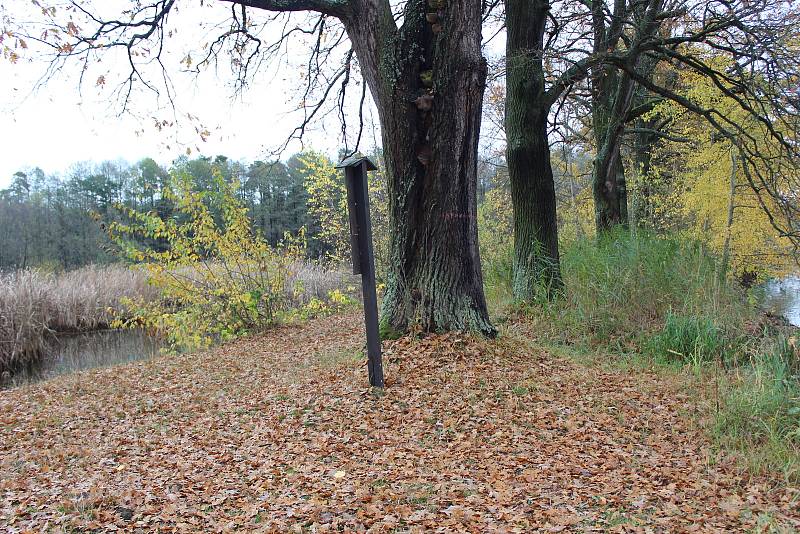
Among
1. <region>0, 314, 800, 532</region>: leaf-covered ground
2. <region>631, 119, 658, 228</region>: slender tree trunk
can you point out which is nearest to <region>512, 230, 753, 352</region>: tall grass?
<region>0, 314, 800, 532</region>: leaf-covered ground

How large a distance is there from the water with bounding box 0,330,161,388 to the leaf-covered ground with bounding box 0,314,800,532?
396 cm

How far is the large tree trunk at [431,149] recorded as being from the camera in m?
5.34

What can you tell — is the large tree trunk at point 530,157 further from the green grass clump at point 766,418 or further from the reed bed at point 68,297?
the reed bed at point 68,297

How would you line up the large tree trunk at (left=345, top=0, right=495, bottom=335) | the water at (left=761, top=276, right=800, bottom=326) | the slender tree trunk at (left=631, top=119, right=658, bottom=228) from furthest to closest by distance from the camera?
the slender tree trunk at (left=631, top=119, right=658, bottom=228)
the water at (left=761, top=276, right=800, bottom=326)
the large tree trunk at (left=345, top=0, right=495, bottom=335)

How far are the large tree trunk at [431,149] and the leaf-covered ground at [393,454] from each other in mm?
463

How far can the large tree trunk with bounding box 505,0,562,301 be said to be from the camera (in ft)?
24.8

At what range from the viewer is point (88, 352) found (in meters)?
11.2

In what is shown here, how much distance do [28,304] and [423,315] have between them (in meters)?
9.46

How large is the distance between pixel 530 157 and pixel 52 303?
10.7m

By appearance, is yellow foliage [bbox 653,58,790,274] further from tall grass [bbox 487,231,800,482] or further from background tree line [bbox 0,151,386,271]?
background tree line [bbox 0,151,386,271]

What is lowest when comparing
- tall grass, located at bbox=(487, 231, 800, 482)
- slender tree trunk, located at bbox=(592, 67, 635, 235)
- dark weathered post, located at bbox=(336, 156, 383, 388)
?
tall grass, located at bbox=(487, 231, 800, 482)

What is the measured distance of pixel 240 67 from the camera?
862 cm

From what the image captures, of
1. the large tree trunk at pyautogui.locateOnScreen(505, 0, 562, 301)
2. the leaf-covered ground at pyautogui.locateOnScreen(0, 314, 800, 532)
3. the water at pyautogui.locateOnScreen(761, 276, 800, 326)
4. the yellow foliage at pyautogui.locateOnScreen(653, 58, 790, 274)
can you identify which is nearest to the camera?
the leaf-covered ground at pyautogui.locateOnScreen(0, 314, 800, 532)

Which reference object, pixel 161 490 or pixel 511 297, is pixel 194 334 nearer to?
pixel 511 297
